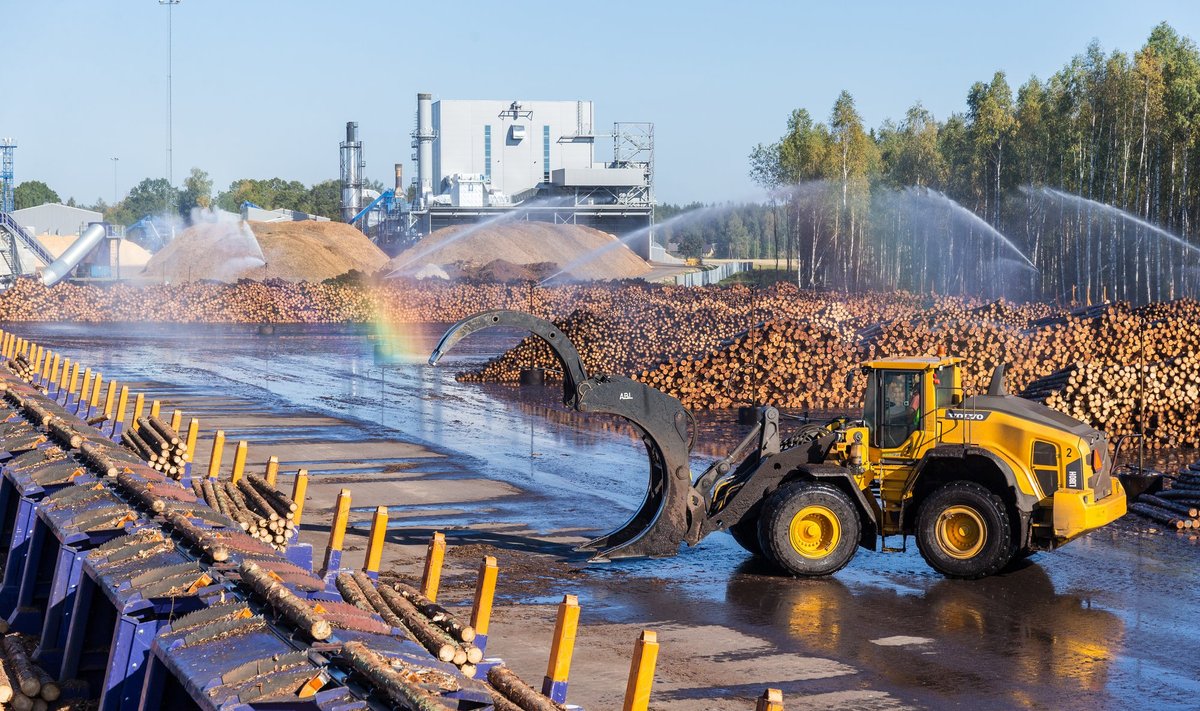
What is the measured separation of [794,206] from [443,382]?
181 ft

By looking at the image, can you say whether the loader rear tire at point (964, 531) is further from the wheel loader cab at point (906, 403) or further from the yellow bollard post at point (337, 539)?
the yellow bollard post at point (337, 539)

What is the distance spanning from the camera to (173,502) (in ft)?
29.8

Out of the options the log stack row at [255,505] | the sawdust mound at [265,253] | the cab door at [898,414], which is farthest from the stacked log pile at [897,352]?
the sawdust mound at [265,253]

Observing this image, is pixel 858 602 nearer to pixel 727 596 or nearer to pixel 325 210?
pixel 727 596

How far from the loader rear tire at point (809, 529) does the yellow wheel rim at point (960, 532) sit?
84 cm

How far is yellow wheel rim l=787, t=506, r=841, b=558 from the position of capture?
43.2 feet

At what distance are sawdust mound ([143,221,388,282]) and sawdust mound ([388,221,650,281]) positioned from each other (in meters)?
4.00

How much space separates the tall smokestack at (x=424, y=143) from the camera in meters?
115

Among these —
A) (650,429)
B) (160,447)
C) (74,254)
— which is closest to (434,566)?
(650,429)

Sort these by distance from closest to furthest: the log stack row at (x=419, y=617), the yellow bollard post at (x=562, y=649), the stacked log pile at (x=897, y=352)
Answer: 1. the log stack row at (x=419, y=617)
2. the yellow bollard post at (x=562, y=649)
3. the stacked log pile at (x=897, y=352)

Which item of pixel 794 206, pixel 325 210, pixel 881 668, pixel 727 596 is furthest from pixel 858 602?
pixel 325 210

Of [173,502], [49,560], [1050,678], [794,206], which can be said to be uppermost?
[794,206]

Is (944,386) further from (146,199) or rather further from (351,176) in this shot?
(146,199)

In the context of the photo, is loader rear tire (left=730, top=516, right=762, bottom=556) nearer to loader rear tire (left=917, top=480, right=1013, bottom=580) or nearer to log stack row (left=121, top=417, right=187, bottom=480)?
loader rear tire (left=917, top=480, right=1013, bottom=580)
